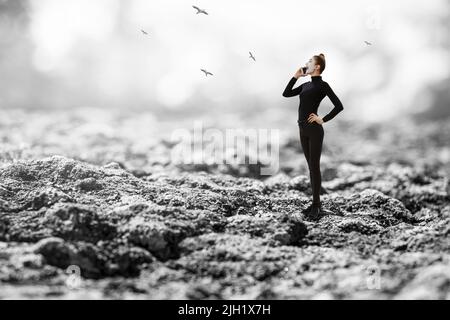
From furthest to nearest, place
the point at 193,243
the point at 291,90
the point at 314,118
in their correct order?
the point at 291,90 → the point at 314,118 → the point at 193,243

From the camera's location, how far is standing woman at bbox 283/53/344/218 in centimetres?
621

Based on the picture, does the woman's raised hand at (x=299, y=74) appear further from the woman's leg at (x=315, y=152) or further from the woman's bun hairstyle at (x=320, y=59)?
the woman's leg at (x=315, y=152)

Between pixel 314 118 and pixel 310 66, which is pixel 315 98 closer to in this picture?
pixel 314 118

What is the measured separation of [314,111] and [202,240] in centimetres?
240

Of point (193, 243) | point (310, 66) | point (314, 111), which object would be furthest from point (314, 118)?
point (193, 243)

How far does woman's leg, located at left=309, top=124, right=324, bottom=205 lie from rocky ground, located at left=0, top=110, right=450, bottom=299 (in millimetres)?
437

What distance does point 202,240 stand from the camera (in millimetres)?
5152

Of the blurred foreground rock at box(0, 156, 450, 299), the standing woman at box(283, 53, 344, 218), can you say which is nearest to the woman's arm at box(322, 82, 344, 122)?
the standing woman at box(283, 53, 344, 218)

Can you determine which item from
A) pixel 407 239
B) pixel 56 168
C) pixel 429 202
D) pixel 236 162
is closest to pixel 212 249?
pixel 407 239

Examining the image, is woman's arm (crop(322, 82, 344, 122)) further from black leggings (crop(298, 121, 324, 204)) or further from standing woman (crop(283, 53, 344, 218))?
black leggings (crop(298, 121, 324, 204))

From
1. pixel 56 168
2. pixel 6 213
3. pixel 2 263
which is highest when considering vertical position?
pixel 56 168

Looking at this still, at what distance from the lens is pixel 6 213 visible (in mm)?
5418
